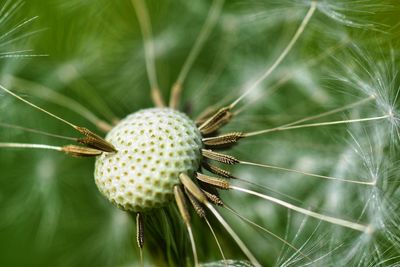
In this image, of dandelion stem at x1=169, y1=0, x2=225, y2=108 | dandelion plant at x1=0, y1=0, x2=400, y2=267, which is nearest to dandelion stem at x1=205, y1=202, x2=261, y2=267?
dandelion plant at x1=0, y1=0, x2=400, y2=267

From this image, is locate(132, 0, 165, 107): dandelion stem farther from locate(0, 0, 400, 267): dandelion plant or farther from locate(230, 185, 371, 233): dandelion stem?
locate(230, 185, 371, 233): dandelion stem

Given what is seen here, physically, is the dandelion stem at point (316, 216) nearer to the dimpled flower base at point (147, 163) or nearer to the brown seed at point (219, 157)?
the brown seed at point (219, 157)

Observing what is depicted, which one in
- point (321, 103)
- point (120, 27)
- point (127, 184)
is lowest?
point (127, 184)

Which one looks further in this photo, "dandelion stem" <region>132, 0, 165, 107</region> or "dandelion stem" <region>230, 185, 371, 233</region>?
"dandelion stem" <region>132, 0, 165, 107</region>

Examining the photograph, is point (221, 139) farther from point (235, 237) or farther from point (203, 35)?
point (203, 35)

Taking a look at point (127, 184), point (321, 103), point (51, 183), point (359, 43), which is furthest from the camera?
point (51, 183)

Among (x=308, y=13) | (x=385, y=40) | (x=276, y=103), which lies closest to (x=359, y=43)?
(x=385, y=40)

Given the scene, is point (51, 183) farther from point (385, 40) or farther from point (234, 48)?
point (385, 40)

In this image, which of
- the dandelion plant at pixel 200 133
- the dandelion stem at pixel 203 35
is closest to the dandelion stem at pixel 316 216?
the dandelion plant at pixel 200 133
